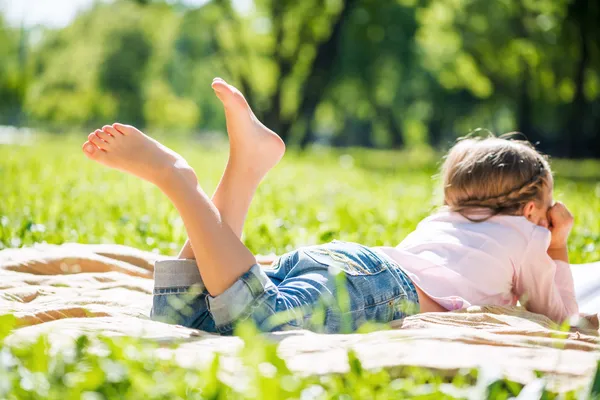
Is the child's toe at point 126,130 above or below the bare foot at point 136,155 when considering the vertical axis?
above

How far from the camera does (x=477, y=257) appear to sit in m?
2.88

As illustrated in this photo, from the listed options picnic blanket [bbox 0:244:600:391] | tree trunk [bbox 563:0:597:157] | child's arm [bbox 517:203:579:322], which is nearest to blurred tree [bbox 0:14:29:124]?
tree trunk [bbox 563:0:597:157]

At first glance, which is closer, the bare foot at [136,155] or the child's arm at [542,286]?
the bare foot at [136,155]

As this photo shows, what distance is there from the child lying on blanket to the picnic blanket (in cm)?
12

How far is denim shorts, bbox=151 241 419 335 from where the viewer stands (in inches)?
94.3

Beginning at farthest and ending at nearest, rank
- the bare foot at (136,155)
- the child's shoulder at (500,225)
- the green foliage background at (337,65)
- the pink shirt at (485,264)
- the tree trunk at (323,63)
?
the green foliage background at (337,65) < the tree trunk at (323,63) < the child's shoulder at (500,225) < the pink shirt at (485,264) < the bare foot at (136,155)

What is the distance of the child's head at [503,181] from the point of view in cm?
311

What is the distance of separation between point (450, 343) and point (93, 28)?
1330 inches

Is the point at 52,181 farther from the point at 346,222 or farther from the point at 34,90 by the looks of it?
the point at 34,90

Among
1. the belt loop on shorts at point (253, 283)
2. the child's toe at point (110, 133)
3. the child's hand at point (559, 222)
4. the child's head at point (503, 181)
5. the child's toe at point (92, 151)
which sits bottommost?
the belt loop on shorts at point (253, 283)

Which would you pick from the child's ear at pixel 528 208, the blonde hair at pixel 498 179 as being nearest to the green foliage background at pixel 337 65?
the blonde hair at pixel 498 179

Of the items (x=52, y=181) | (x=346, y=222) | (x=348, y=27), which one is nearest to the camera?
(x=346, y=222)

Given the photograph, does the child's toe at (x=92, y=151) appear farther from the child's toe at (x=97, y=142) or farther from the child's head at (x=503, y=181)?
the child's head at (x=503, y=181)

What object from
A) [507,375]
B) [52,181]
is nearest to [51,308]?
[507,375]
